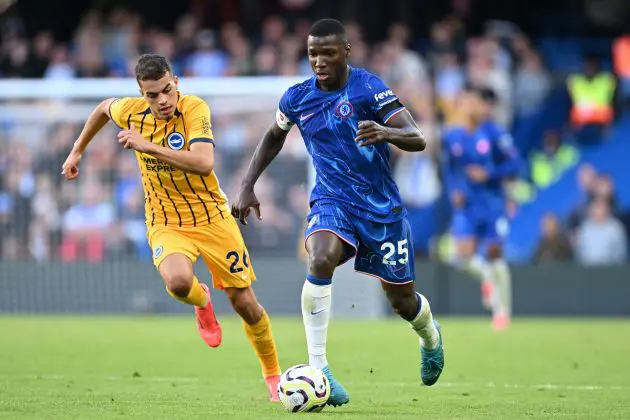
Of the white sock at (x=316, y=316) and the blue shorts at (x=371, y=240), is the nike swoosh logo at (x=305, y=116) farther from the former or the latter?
the white sock at (x=316, y=316)

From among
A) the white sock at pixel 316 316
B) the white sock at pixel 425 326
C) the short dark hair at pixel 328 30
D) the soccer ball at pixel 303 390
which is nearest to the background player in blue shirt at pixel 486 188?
the white sock at pixel 425 326

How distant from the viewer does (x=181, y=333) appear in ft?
48.0

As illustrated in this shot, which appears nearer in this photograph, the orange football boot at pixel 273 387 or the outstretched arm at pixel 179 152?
the outstretched arm at pixel 179 152

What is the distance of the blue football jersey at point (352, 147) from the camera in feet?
26.2

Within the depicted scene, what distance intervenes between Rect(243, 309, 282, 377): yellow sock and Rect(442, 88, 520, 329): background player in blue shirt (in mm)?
7541

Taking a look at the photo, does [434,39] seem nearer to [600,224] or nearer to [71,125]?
[600,224]

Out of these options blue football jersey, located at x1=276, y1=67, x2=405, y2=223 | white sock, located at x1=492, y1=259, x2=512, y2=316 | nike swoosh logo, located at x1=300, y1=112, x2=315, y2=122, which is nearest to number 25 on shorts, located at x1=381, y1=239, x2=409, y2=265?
blue football jersey, located at x1=276, y1=67, x2=405, y2=223

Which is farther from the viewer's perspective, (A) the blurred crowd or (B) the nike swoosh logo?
(A) the blurred crowd

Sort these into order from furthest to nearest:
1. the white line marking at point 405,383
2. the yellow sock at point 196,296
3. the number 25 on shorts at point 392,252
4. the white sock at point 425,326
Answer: the white line marking at point 405,383, the yellow sock at point 196,296, the white sock at point 425,326, the number 25 on shorts at point 392,252

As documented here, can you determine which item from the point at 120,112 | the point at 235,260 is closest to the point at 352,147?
the point at 235,260

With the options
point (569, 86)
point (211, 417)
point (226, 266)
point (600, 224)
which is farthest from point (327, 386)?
point (569, 86)

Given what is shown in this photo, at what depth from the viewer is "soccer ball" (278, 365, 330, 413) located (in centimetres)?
748

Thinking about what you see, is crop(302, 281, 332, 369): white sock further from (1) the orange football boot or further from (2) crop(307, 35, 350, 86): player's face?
(2) crop(307, 35, 350, 86): player's face

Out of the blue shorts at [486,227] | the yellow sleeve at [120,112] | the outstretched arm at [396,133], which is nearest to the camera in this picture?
the outstretched arm at [396,133]
